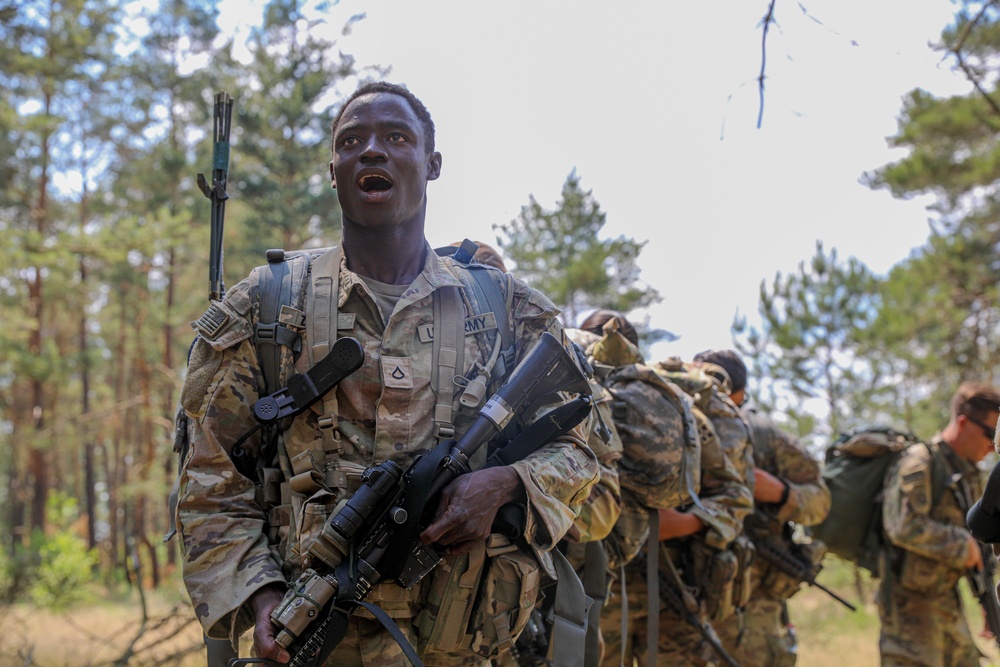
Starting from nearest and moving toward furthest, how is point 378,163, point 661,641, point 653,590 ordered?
point 378,163
point 653,590
point 661,641

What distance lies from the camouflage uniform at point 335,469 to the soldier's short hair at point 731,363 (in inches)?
157

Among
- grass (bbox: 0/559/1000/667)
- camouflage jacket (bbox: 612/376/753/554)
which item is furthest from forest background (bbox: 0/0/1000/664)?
camouflage jacket (bbox: 612/376/753/554)

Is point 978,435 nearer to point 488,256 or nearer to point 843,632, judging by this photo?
point 488,256

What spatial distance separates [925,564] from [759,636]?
4.33ft

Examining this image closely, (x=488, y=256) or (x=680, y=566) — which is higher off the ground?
(x=488, y=256)

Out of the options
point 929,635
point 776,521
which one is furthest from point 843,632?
point 776,521

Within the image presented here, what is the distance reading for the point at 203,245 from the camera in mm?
17453

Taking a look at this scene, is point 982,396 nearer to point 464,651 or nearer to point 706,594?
point 706,594

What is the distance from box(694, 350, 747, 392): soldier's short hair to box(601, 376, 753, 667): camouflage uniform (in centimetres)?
115

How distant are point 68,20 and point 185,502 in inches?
627

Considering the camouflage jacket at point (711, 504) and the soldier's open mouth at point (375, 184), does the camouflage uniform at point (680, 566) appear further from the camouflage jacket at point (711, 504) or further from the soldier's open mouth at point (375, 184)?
the soldier's open mouth at point (375, 184)

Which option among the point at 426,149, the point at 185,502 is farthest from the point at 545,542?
the point at 426,149

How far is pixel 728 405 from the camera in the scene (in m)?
5.59

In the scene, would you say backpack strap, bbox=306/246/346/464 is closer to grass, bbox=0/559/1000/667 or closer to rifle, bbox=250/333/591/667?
rifle, bbox=250/333/591/667
